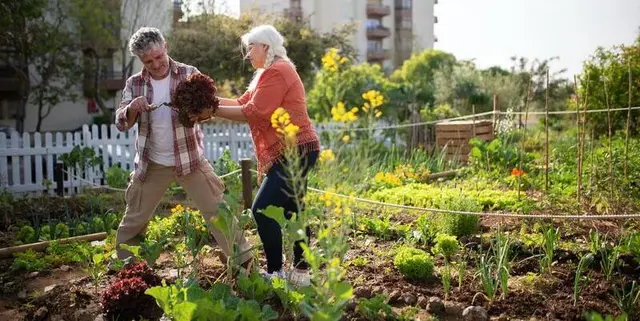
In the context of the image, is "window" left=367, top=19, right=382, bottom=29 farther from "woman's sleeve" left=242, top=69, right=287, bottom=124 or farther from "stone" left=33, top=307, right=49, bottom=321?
"stone" left=33, top=307, right=49, bottom=321

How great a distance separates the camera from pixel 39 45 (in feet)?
59.7

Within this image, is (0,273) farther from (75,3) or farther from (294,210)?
(75,3)

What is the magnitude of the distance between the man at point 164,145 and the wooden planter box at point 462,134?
5631mm

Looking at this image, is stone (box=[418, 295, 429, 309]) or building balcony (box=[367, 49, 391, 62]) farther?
building balcony (box=[367, 49, 391, 62])

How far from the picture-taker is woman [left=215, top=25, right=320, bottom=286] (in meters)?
3.41

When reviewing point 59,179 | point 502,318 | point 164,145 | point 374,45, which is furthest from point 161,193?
point 374,45

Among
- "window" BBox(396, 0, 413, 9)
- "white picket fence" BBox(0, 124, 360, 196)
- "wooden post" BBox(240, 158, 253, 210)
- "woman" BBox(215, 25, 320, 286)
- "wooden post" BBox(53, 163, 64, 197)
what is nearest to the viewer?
"woman" BBox(215, 25, 320, 286)

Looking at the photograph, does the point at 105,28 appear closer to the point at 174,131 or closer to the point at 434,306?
the point at 174,131

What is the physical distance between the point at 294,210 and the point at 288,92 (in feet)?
2.23

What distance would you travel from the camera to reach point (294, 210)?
11.9 ft

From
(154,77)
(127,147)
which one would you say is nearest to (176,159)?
(154,77)

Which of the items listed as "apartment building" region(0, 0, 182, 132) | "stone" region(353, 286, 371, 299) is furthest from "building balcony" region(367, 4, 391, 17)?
"stone" region(353, 286, 371, 299)

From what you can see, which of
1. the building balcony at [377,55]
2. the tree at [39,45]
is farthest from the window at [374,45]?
the tree at [39,45]

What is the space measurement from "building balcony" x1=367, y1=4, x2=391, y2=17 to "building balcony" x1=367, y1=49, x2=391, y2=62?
8.58ft
